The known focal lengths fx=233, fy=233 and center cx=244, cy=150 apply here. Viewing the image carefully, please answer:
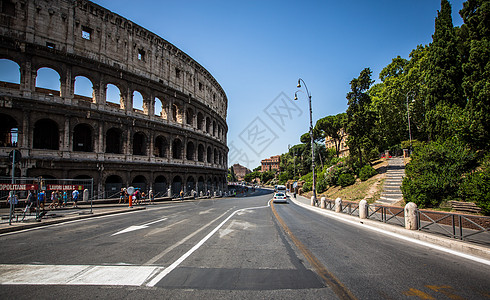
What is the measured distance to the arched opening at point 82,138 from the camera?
26312 millimetres

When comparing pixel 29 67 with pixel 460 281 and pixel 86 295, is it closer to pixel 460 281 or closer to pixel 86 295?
pixel 86 295

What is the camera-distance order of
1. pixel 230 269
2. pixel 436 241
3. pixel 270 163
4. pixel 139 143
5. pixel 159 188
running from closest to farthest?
1. pixel 230 269
2. pixel 436 241
3. pixel 159 188
4. pixel 139 143
5. pixel 270 163

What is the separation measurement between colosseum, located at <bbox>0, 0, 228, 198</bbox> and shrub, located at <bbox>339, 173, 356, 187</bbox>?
22.2m

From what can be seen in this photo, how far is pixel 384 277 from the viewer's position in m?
4.53

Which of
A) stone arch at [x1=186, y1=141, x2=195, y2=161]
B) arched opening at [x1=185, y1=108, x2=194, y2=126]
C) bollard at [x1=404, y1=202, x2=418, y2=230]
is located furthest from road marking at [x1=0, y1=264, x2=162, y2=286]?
arched opening at [x1=185, y1=108, x2=194, y2=126]

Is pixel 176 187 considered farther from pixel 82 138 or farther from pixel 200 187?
pixel 82 138

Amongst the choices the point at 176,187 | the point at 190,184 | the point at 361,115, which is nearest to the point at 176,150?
the point at 190,184

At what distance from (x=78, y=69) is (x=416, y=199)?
3291 cm

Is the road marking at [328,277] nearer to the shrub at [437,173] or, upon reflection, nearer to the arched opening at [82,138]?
the shrub at [437,173]

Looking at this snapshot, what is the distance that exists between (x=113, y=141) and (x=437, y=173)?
32.2 m

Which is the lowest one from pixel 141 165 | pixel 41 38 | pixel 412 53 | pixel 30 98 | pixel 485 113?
pixel 141 165

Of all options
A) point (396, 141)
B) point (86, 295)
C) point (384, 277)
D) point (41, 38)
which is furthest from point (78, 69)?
point (396, 141)

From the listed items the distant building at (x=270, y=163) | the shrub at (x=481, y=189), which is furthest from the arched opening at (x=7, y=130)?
the distant building at (x=270, y=163)

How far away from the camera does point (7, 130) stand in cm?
2273
